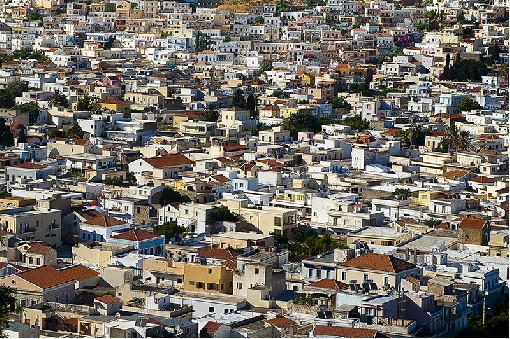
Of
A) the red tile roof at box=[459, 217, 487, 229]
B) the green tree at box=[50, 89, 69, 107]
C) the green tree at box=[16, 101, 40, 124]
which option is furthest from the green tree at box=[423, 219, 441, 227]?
the green tree at box=[50, 89, 69, 107]

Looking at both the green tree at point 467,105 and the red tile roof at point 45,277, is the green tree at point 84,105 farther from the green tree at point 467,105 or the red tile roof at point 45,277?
the red tile roof at point 45,277

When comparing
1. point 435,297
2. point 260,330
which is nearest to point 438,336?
point 435,297

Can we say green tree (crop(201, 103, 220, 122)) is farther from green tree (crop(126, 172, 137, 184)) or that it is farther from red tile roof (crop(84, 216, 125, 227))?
red tile roof (crop(84, 216, 125, 227))

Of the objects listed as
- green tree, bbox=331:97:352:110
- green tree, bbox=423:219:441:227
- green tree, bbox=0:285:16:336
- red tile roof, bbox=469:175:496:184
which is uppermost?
green tree, bbox=0:285:16:336

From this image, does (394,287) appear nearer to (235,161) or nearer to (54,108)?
(235,161)

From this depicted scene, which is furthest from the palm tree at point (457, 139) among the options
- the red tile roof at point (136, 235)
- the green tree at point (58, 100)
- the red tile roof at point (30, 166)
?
the red tile roof at point (136, 235)

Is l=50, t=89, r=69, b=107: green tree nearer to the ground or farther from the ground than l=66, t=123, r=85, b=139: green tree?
farther from the ground

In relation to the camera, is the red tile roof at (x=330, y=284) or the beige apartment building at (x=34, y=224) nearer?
the red tile roof at (x=330, y=284)
